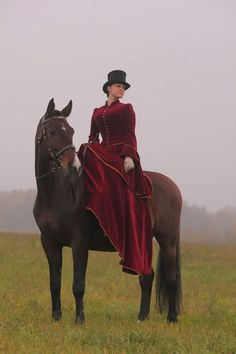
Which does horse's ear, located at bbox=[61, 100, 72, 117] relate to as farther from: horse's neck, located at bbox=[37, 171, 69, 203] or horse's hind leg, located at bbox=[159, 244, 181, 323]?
horse's hind leg, located at bbox=[159, 244, 181, 323]

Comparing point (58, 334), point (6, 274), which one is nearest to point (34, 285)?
point (6, 274)

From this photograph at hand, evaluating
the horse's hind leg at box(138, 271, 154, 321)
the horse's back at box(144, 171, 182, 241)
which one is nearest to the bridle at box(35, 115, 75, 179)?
the horse's back at box(144, 171, 182, 241)

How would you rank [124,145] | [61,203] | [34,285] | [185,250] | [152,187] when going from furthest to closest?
[185,250]
[34,285]
[152,187]
[124,145]
[61,203]

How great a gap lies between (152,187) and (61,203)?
71.5 inches

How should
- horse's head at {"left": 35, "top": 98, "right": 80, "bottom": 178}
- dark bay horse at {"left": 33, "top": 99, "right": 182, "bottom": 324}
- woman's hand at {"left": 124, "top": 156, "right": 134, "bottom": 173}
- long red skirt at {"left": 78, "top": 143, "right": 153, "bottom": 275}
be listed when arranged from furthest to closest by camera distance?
woman's hand at {"left": 124, "top": 156, "right": 134, "bottom": 173} → long red skirt at {"left": 78, "top": 143, "right": 153, "bottom": 275} → dark bay horse at {"left": 33, "top": 99, "right": 182, "bottom": 324} → horse's head at {"left": 35, "top": 98, "right": 80, "bottom": 178}

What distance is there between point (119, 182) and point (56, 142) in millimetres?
1354

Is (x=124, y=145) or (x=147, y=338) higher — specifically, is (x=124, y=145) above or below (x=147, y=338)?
above

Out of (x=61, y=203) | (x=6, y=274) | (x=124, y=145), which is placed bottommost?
(x=6, y=274)

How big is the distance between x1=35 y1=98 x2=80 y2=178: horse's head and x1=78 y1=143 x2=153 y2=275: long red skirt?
713 millimetres

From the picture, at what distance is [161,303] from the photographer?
9.33 m

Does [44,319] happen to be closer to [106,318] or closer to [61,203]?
[106,318]

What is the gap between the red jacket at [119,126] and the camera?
843cm

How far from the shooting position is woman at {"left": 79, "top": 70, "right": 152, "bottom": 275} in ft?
26.3

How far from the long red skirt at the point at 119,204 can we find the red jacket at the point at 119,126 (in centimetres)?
19
